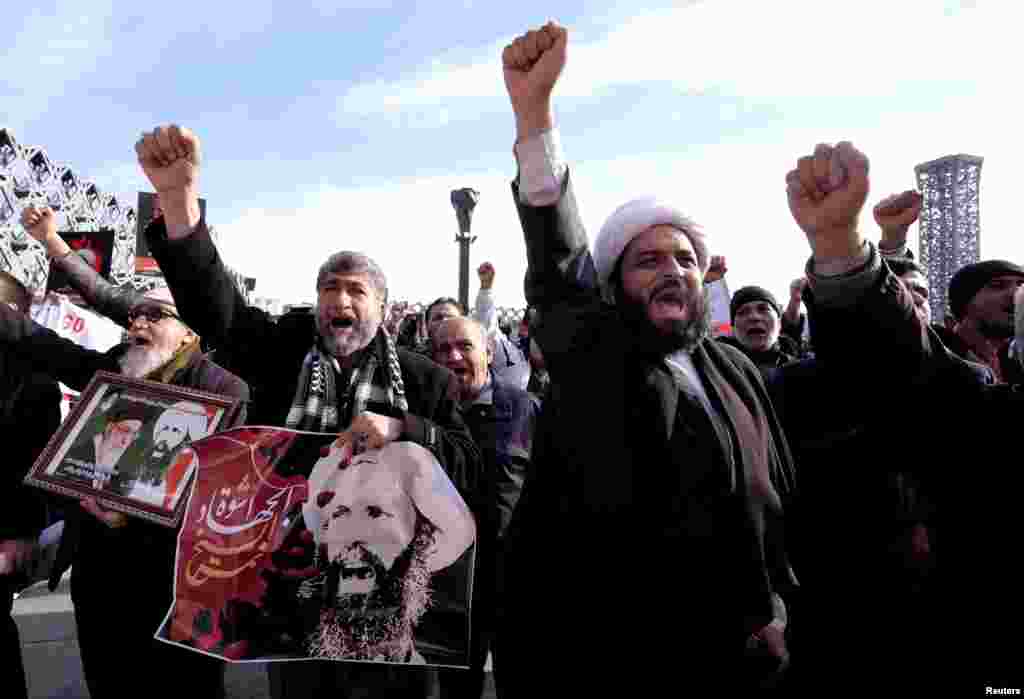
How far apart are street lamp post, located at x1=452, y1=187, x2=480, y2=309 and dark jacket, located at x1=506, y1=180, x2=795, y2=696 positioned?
5.58 metres

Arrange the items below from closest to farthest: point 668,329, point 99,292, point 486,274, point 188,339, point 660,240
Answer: point 668,329 → point 660,240 → point 188,339 → point 99,292 → point 486,274

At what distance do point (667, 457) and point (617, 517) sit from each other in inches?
7.4

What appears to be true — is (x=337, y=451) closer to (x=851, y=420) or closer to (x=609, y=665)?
(x=609, y=665)

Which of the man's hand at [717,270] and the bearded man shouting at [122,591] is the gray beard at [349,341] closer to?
the bearded man shouting at [122,591]

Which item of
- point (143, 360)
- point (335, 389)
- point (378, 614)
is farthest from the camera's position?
point (143, 360)

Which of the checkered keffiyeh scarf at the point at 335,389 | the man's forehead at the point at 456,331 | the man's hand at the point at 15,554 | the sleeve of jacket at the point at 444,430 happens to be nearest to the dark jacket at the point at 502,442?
the man's forehead at the point at 456,331

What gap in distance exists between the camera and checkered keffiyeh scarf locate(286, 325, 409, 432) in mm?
2572

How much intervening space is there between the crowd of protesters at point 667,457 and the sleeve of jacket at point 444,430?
0.4 inches

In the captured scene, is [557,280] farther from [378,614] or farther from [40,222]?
[40,222]

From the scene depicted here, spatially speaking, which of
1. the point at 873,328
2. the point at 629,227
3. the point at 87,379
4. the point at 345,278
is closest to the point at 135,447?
the point at 87,379

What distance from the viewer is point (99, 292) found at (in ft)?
12.8

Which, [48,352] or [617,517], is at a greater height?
[48,352]

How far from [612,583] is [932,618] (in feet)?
3.54

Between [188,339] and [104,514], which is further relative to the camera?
[188,339]
